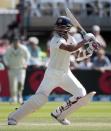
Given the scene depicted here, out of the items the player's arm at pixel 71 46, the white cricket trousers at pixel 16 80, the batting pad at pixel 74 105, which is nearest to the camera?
the player's arm at pixel 71 46

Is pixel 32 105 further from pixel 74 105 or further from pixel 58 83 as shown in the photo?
pixel 74 105

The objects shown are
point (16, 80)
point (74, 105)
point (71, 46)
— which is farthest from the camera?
point (16, 80)

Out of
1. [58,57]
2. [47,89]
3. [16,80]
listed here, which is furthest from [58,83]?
[16,80]

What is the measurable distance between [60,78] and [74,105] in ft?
1.61

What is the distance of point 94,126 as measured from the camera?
11930 millimetres

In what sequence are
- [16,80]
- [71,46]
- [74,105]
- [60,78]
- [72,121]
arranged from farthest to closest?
[16,80]
[72,121]
[74,105]
[60,78]
[71,46]

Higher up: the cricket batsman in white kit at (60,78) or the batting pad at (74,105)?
the cricket batsman in white kit at (60,78)

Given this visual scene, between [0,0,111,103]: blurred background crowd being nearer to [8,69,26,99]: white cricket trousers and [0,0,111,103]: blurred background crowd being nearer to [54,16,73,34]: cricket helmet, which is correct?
[8,69,26,99]: white cricket trousers

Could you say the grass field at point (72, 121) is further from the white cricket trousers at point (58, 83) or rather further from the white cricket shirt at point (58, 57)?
the white cricket shirt at point (58, 57)

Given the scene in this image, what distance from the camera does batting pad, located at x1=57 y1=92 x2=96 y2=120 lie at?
1198cm

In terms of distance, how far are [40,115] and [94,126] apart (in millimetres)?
3129

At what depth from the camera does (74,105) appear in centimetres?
1207

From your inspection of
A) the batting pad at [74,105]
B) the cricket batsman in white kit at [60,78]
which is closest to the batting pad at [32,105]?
the cricket batsman in white kit at [60,78]

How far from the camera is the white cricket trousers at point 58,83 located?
1186 centimetres
